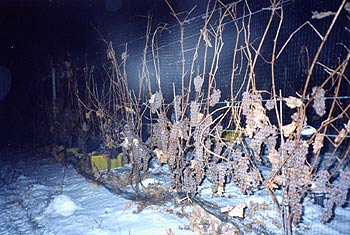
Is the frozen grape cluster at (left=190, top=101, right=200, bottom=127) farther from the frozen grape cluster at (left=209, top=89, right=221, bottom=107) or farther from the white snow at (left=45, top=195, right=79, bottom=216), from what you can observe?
the white snow at (left=45, top=195, right=79, bottom=216)

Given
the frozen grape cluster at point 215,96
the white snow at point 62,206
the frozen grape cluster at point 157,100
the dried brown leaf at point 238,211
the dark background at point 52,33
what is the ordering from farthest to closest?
the dark background at point 52,33 < the white snow at point 62,206 < the frozen grape cluster at point 157,100 < the frozen grape cluster at point 215,96 < the dried brown leaf at point 238,211

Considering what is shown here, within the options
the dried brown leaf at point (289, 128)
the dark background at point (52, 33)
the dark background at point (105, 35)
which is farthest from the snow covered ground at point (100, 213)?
the dark background at point (52, 33)

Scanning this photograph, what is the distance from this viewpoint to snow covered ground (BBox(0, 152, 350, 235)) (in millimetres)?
2809

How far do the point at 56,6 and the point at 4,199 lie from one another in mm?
5491

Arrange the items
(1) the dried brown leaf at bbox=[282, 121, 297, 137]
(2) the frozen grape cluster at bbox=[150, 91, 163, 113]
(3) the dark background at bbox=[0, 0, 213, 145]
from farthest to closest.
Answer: (3) the dark background at bbox=[0, 0, 213, 145] < (2) the frozen grape cluster at bbox=[150, 91, 163, 113] < (1) the dried brown leaf at bbox=[282, 121, 297, 137]

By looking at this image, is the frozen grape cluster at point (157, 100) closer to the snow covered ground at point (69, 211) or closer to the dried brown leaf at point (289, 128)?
the snow covered ground at point (69, 211)

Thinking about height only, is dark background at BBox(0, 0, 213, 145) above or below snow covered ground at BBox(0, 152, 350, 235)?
above

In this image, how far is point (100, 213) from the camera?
339 centimetres

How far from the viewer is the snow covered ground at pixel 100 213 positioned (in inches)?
111

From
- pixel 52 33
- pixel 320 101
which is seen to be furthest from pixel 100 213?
pixel 52 33

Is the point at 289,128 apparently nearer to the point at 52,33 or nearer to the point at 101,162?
the point at 101,162

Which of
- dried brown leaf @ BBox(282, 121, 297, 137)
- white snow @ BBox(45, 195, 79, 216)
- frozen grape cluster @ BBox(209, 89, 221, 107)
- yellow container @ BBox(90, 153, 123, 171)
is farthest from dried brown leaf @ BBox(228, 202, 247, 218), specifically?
yellow container @ BBox(90, 153, 123, 171)

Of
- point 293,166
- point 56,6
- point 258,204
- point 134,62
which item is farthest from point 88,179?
point 56,6

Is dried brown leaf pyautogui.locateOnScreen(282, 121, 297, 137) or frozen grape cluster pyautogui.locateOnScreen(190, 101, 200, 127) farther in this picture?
frozen grape cluster pyautogui.locateOnScreen(190, 101, 200, 127)
